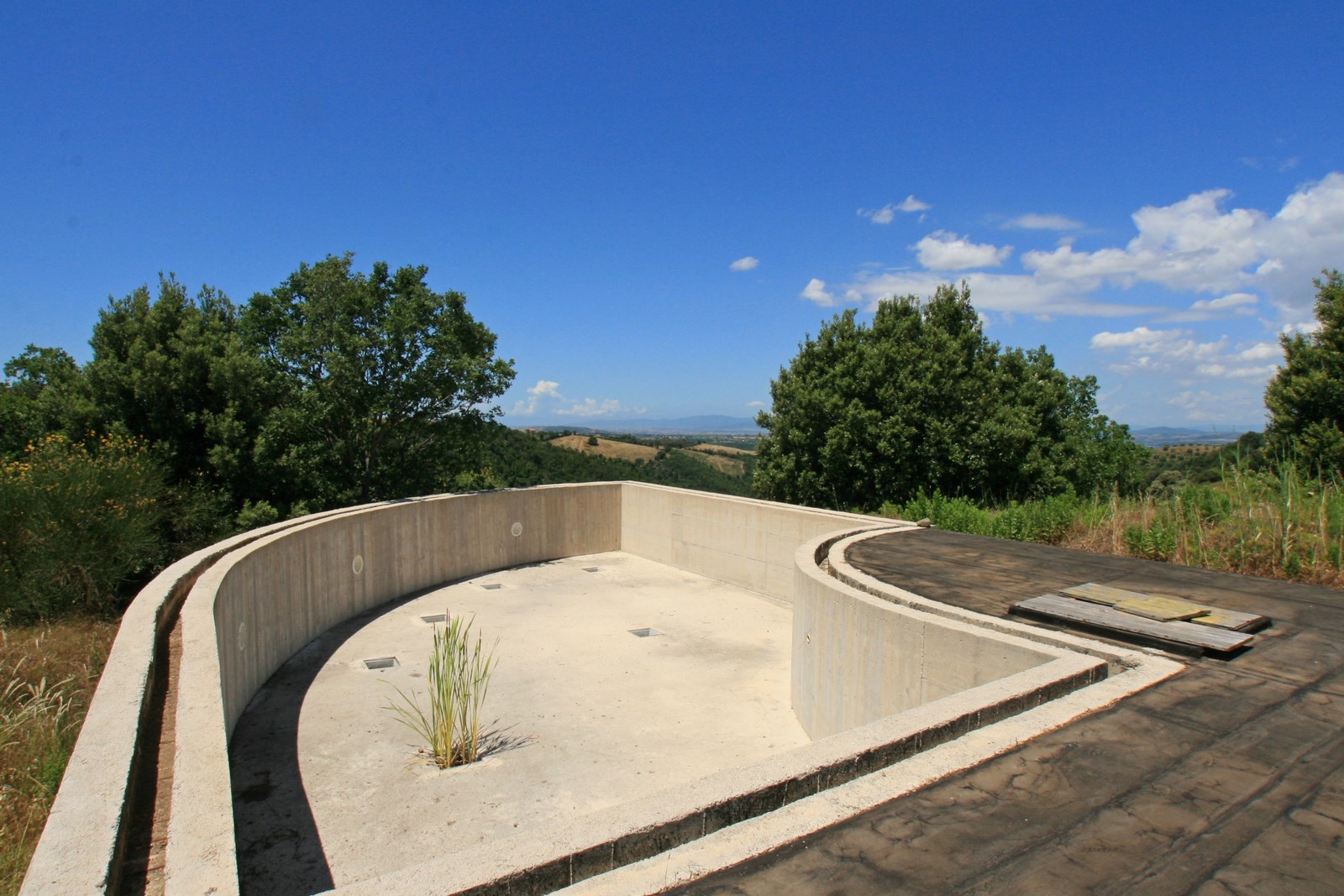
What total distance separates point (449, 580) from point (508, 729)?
662 centimetres

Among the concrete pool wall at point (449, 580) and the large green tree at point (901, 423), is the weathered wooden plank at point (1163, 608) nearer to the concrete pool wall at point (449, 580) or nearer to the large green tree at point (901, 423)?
the concrete pool wall at point (449, 580)

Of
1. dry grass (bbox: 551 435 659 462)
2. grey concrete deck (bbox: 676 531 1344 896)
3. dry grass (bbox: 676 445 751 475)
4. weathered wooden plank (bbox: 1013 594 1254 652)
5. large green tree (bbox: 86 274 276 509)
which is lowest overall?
dry grass (bbox: 676 445 751 475)

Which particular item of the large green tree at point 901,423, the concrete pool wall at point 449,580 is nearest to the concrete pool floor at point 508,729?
the concrete pool wall at point 449,580

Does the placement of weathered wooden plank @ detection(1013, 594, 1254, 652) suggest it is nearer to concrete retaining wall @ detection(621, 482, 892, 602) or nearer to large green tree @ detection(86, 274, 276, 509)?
concrete retaining wall @ detection(621, 482, 892, 602)

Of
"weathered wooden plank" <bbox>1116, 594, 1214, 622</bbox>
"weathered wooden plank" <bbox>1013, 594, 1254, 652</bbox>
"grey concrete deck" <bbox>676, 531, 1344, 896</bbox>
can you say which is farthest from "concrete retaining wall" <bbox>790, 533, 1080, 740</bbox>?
"weathered wooden plank" <bbox>1116, 594, 1214, 622</bbox>

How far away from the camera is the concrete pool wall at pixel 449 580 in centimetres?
254

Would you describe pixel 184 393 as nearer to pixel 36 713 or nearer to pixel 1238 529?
pixel 36 713

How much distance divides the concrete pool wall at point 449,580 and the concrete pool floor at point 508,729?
0.54 m

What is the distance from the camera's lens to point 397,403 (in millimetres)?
15203

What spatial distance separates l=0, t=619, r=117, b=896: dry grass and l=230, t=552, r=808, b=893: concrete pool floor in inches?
51.9

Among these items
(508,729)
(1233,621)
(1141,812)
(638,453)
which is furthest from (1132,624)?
(638,453)

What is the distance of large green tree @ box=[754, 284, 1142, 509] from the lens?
1580 cm

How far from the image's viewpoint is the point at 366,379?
15.0 metres

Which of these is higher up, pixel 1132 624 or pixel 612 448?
pixel 1132 624
